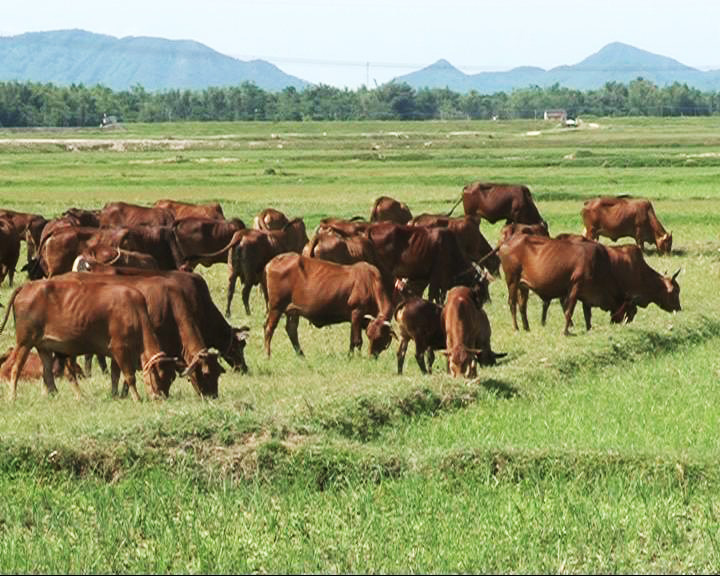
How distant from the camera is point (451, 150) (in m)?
77.7

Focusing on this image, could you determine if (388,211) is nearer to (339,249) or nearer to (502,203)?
(502,203)

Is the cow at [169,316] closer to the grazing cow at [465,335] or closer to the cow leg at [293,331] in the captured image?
the grazing cow at [465,335]

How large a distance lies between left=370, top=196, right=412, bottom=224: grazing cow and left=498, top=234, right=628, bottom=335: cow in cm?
785

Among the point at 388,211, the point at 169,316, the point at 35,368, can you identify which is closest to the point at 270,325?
the point at 35,368

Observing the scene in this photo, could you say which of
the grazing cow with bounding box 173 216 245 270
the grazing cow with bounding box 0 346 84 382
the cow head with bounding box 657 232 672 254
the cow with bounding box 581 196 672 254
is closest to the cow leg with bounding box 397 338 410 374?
the grazing cow with bounding box 0 346 84 382

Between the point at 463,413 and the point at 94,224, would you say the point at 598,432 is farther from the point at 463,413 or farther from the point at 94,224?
the point at 94,224

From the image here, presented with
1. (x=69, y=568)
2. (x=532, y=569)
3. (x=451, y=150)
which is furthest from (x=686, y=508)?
(x=451, y=150)

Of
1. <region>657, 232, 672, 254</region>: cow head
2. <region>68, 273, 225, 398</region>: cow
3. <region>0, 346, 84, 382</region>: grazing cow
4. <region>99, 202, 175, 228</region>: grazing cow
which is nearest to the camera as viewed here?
<region>68, 273, 225, 398</region>: cow

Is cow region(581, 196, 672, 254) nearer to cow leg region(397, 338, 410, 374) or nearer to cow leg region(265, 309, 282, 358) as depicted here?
cow leg region(265, 309, 282, 358)

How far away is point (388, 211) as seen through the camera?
27.8m

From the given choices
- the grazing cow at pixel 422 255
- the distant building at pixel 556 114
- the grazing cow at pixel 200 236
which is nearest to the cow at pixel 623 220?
the grazing cow at pixel 422 255

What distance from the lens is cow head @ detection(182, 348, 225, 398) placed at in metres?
13.7

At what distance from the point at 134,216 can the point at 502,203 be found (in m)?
8.85

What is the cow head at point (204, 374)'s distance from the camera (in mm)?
13695
